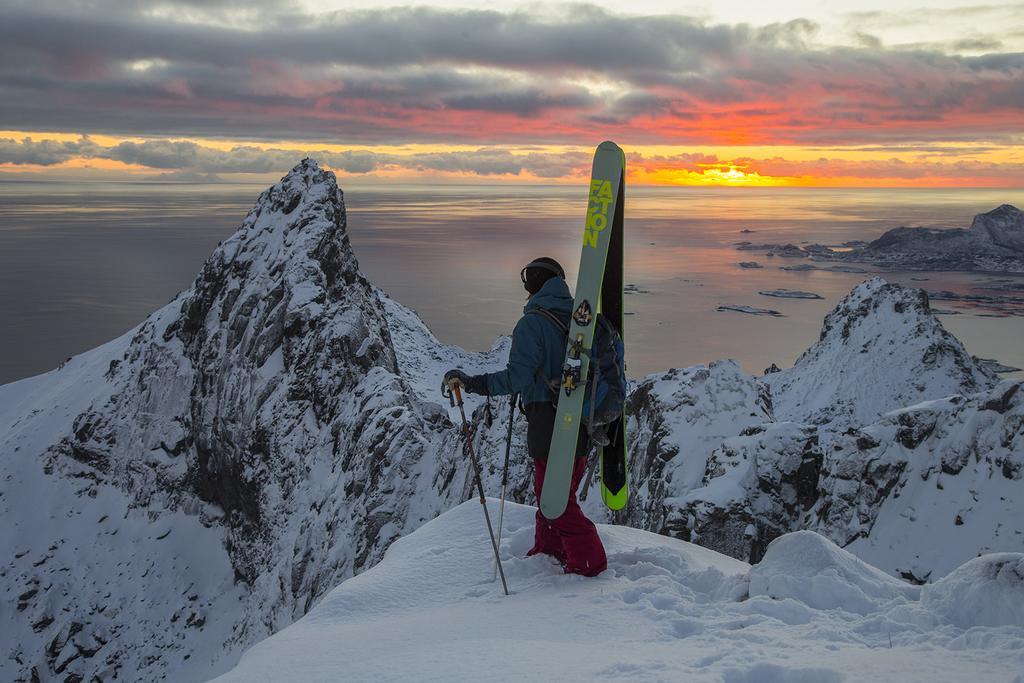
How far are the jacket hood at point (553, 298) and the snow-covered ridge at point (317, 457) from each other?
558 inches

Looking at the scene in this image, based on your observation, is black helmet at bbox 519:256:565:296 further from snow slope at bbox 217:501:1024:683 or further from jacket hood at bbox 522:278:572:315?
snow slope at bbox 217:501:1024:683

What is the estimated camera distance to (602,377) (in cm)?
789

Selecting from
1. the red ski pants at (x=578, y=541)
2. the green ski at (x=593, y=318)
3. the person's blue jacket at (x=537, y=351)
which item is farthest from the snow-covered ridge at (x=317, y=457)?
the person's blue jacket at (x=537, y=351)

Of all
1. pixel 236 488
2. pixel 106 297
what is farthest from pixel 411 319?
pixel 106 297

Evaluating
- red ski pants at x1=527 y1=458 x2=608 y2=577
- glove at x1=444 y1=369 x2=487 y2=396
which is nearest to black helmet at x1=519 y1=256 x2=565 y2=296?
glove at x1=444 y1=369 x2=487 y2=396

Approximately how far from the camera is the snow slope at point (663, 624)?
16.4ft

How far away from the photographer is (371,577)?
848cm

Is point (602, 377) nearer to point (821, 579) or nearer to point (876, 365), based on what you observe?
point (821, 579)

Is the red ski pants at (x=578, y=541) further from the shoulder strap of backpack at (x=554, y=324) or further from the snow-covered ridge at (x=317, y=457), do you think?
the snow-covered ridge at (x=317, y=457)

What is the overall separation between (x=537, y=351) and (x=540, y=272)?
97 centimetres

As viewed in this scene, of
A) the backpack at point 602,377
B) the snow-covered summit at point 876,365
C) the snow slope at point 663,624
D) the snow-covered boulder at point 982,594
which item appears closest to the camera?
the snow slope at point 663,624

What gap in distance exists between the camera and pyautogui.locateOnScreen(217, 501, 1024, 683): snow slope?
16.4ft

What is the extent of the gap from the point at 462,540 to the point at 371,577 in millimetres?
1247

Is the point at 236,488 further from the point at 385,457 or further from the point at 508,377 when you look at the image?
the point at 508,377
